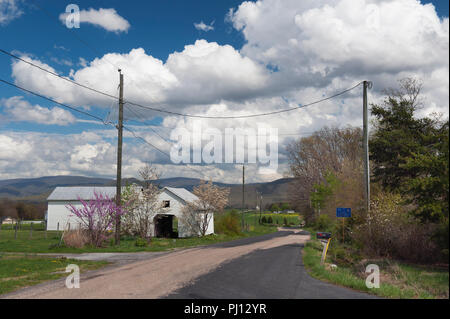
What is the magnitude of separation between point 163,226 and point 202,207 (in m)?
5.99

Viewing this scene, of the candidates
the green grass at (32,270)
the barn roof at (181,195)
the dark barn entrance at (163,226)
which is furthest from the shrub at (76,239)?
the barn roof at (181,195)

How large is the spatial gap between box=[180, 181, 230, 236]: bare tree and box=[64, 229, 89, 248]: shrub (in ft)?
51.3

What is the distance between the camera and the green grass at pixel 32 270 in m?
12.4

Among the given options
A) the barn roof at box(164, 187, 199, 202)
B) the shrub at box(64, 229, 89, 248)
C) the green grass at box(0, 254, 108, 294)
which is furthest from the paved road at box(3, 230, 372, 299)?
the barn roof at box(164, 187, 199, 202)

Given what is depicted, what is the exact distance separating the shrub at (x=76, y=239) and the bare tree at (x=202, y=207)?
15.6m

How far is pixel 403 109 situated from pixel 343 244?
418 inches

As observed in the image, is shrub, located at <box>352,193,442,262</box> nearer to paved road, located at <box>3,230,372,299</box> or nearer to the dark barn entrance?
paved road, located at <box>3,230,372,299</box>

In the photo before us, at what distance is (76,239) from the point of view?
25.2 meters

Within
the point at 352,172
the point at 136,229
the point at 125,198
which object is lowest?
the point at 136,229

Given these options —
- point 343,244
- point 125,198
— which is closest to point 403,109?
point 343,244

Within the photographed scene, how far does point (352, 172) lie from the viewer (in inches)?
1489

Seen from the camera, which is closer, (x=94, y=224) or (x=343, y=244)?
(x=343, y=244)

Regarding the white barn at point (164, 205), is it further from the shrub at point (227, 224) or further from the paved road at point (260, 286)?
the paved road at point (260, 286)
